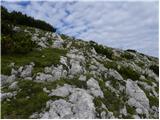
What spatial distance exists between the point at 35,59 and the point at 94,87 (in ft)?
12.3

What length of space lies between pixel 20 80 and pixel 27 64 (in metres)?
1.65

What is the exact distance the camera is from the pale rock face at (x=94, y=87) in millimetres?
13084

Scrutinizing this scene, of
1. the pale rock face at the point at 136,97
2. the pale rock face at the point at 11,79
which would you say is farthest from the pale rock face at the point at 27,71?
the pale rock face at the point at 136,97

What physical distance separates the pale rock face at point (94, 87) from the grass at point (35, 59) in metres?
2.26

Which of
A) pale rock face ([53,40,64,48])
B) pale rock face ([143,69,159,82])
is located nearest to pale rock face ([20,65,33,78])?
pale rock face ([53,40,64,48])

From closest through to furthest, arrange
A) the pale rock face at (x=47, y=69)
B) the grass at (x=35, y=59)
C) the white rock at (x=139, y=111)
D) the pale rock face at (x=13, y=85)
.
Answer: the pale rock face at (x=13, y=85), the white rock at (x=139, y=111), the pale rock face at (x=47, y=69), the grass at (x=35, y=59)

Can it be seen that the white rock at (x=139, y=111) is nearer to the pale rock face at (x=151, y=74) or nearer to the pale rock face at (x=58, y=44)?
the pale rock face at (x=151, y=74)

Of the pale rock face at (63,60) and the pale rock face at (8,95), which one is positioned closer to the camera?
the pale rock face at (8,95)

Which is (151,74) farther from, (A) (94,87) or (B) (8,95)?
(B) (8,95)

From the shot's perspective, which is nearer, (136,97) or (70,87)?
(70,87)

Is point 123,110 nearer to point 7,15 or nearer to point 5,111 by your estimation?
point 5,111

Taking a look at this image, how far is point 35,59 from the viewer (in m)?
15.4

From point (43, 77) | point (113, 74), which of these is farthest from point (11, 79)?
point (113, 74)

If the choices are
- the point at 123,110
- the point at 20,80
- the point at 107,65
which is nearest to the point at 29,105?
the point at 20,80
